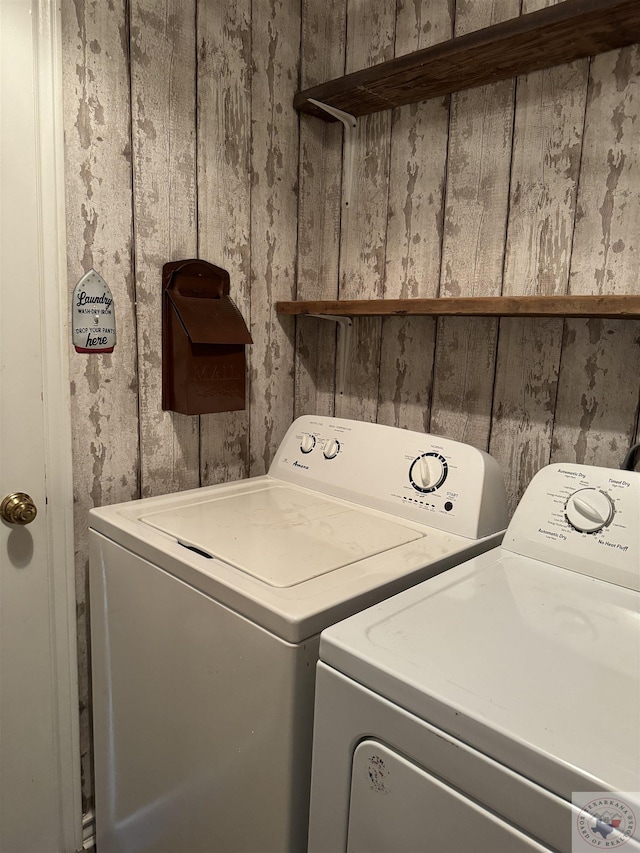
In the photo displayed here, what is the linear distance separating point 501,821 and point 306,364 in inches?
54.2

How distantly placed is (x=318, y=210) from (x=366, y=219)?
186 millimetres

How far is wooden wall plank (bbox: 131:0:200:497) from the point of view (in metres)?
1.35

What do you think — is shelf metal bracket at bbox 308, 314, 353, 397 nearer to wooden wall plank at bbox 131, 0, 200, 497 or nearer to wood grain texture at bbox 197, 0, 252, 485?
wood grain texture at bbox 197, 0, 252, 485

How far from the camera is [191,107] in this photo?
56.6 inches

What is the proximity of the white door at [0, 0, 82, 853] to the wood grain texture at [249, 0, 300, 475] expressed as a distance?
0.54 m

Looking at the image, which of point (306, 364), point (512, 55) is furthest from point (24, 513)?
point (512, 55)

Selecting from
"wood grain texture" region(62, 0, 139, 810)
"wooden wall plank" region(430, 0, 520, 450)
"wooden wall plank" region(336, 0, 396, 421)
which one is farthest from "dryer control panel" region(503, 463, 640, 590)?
"wood grain texture" region(62, 0, 139, 810)

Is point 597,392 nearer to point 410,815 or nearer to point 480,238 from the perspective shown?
point 480,238

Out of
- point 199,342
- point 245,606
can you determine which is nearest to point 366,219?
point 199,342

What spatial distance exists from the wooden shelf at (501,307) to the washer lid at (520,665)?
49 centimetres

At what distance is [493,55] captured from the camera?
4.11 ft

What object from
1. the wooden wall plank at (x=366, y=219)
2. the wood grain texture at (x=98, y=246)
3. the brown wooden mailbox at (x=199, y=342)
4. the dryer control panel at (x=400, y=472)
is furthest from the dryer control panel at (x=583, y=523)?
the wood grain texture at (x=98, y=246)

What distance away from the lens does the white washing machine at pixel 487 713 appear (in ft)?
1.92

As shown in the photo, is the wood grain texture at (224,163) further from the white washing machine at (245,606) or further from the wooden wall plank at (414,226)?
the wooden wall plank at (414,226)
